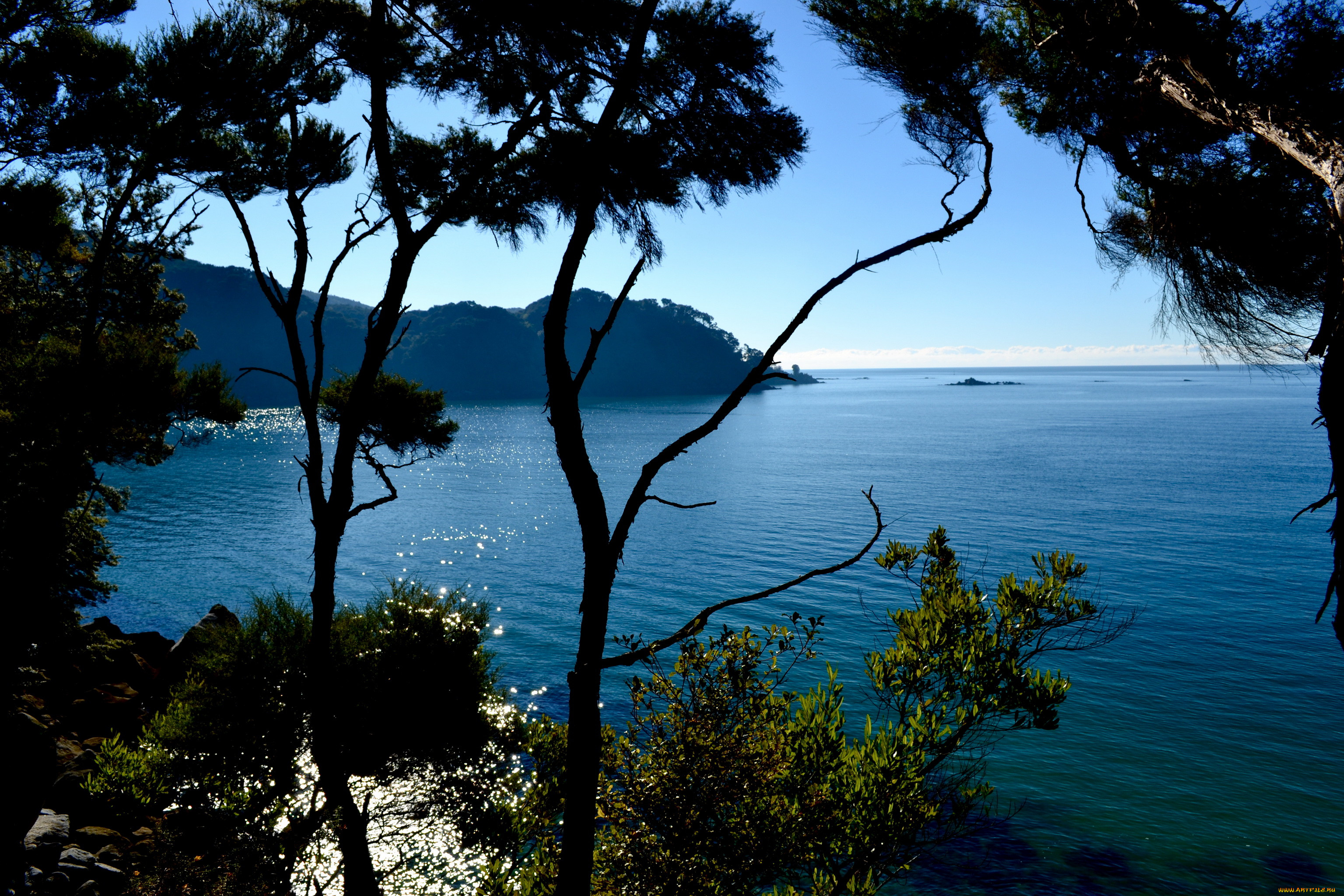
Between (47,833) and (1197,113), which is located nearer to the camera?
(1197,113)

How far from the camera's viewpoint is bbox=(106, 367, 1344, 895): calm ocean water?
16047 millimetres

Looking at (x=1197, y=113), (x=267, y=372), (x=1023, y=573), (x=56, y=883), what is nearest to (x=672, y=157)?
(x=1197, y=113)

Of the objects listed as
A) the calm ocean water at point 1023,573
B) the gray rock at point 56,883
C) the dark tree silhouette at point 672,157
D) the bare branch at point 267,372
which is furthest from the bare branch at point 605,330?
the gray rock at point 56,883

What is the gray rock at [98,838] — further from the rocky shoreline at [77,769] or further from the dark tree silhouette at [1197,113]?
the dark tree silhouette at [1197,113]

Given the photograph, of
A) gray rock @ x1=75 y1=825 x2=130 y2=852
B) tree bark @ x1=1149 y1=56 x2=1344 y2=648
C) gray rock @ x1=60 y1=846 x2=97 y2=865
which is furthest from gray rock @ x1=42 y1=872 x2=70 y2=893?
tree bark @ x1=1149 y1=56 x2=1344 y2=648

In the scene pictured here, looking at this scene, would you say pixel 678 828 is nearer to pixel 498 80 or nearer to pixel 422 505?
pixel 498 80

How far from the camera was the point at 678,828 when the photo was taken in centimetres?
700

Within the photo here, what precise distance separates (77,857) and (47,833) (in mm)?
643

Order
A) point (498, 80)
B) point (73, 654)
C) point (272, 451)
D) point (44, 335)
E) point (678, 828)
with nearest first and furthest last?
1. point (678, 828)
2. point (498, 80)
3. point (73, 654)
4. point (44, 335)
5. point (272, 451)

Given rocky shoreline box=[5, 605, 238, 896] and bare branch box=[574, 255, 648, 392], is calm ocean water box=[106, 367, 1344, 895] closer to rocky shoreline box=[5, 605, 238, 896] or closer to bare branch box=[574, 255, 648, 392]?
bare branch box=[574, 255, 648, 392]

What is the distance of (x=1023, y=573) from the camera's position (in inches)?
1224

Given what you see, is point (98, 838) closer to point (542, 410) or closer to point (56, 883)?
point (56, 883)

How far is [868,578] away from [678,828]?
1078 inches

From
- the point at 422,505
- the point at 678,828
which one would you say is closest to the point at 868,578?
the point at 678,828
